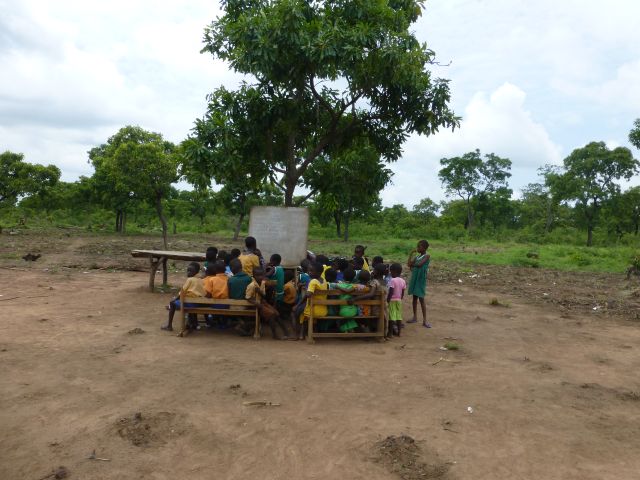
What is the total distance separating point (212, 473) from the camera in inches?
145

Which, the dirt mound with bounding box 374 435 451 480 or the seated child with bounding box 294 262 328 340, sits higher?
the seated child with bounding box 294 262 328 340

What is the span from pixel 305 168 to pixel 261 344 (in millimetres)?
4217

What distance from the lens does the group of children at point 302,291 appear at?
763 cm

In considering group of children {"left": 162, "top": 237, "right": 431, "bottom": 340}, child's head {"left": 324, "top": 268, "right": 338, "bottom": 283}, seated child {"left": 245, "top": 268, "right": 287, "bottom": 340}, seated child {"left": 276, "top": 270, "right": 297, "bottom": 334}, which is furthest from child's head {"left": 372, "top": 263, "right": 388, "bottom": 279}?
seated child {"left": 245, "top": 268, "right": 287, "bottom": 340}

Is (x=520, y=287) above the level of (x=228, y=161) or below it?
below

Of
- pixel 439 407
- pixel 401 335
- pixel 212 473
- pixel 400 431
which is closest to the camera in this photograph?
pixel 212 473

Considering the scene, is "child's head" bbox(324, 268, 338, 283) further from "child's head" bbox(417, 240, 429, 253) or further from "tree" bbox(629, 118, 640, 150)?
"tree" bbox(629, 118, 640, 150)

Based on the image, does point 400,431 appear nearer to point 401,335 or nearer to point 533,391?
point 533,391

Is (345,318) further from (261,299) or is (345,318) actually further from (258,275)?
(258,275)

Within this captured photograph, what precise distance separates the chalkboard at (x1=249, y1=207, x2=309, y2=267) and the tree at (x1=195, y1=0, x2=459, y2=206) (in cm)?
37

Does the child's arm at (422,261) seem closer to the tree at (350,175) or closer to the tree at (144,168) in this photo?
the tree at (350,175)

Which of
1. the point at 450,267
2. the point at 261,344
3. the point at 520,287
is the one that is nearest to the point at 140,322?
the point at 261,344

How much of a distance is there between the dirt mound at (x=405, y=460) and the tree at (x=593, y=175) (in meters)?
39.5

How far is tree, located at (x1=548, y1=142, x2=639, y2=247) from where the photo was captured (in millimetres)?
37969
